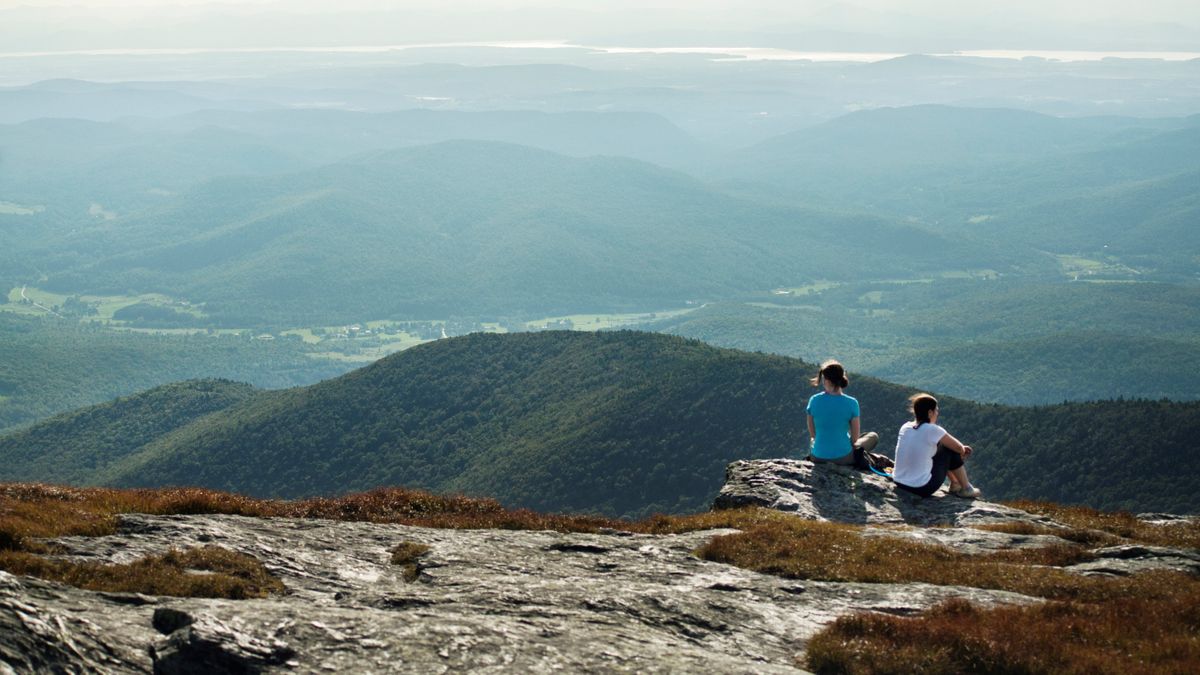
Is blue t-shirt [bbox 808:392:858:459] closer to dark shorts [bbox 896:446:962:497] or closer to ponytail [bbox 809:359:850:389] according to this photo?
ponytail [bbox 809:359:850:389]

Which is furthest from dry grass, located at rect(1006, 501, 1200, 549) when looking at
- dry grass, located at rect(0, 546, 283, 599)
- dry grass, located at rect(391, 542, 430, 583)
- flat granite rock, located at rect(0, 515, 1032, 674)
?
dry grass, located at rect(0, 546, 283, 599)

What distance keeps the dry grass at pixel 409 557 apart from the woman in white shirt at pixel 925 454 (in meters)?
13.5

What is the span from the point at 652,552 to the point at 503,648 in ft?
→ 28.8

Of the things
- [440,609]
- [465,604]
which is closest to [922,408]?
[465,604]

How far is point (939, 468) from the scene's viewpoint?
29422 millimetres

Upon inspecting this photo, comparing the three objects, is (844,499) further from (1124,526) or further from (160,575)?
(160,575)

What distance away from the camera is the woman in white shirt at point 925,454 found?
1123 inches

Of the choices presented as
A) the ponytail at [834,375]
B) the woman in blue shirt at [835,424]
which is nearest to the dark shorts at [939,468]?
the woman in blue shirt at [835,424]

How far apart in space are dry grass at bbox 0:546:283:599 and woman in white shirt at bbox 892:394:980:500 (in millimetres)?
17302

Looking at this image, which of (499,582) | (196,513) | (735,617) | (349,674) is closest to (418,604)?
(499,582)

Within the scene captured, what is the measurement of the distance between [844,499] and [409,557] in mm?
13126

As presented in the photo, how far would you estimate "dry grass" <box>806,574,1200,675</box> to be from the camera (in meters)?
15.9

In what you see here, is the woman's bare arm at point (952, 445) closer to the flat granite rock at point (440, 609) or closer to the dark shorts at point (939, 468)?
the dark shorts at point (939, 468)

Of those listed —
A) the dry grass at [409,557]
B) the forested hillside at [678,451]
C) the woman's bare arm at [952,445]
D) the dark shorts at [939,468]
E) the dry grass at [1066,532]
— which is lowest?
the forested hillside at [678,451]
